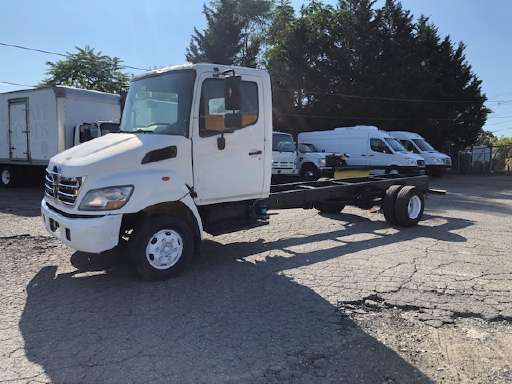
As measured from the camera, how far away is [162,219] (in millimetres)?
5613

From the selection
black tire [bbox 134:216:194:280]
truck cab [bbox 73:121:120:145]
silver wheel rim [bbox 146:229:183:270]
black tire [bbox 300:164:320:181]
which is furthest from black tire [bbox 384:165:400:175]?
silver wheel rim [bbox 146:229:183:270]

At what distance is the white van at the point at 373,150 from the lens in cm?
2144

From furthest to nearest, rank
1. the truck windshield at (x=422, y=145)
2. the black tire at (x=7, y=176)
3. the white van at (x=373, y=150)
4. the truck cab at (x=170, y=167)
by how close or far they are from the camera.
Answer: the truck windshield at (x=422, y=145) → the white van at (x=373, y=150) → the black tire at (x=7, y=176) → the truck cab at (x=170, y=167)

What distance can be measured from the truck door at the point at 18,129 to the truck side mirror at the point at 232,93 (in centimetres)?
1136

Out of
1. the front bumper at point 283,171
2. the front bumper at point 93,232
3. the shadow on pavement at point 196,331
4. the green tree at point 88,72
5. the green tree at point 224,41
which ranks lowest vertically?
the shadow on pavement at point 196,331

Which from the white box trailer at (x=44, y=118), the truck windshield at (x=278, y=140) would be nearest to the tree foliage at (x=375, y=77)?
the truck windshield at (x=278, y=140)

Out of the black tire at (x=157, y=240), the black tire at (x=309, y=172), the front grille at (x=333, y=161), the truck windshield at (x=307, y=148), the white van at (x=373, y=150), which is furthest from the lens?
the truck windshield at (x=307, y=148)

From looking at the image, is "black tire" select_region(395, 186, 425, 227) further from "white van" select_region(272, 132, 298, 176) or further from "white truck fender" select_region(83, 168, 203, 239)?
"white van" select_region(272, 132, 298, 176)

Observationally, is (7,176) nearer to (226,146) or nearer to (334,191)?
(334,191)

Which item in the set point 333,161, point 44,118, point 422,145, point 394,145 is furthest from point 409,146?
point 44,118

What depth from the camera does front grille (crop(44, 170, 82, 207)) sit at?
527cm

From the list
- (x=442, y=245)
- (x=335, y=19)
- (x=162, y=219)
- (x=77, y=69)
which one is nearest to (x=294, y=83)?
(x=335, y=19)

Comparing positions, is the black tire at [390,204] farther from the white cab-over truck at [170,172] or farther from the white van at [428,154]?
the white van at [428,154]

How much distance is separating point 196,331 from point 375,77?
101ft
